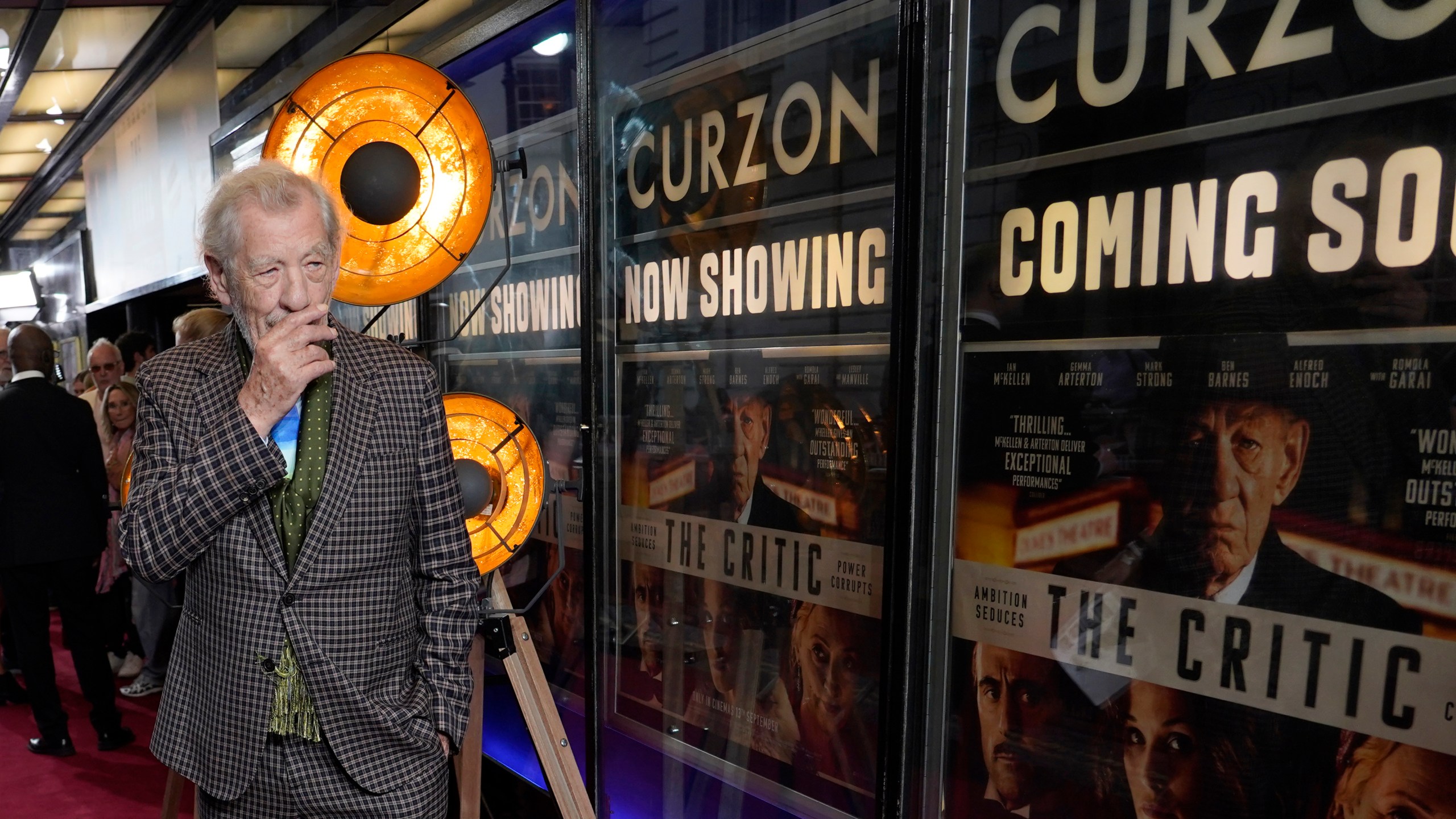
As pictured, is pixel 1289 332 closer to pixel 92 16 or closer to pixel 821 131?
pixel 821 131

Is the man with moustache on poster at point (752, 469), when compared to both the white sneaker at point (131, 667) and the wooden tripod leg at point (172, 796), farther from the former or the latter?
the white sneaker at point (131, 667)

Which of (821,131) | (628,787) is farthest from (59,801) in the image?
(821,131)

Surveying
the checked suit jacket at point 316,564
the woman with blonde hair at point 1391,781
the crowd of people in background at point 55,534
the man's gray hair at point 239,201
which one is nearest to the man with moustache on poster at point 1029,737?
the woman with blonde hair at point 1391,781

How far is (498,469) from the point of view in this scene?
2035 millimetres

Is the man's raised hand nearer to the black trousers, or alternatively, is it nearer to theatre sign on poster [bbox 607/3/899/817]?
theatre sign on poster [bbox 607/3/899/817]

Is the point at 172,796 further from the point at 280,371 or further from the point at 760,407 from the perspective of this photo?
the point at 760,407

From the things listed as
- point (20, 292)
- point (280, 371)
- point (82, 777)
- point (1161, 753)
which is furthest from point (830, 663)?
point (20, 292)

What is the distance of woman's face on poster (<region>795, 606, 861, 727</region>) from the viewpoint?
2045 millimetres

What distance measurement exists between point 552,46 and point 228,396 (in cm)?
184

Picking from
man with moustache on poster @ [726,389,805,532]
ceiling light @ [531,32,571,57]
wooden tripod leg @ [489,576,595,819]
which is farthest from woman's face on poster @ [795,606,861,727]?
ceiling light @ [531,32,571,57]

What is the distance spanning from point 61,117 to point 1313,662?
29.0 ft

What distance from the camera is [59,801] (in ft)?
10.5

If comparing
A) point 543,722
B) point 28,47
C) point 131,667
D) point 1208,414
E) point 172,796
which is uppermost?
point 28,47

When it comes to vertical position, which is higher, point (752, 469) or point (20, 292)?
point (20, 292)
